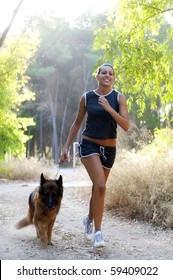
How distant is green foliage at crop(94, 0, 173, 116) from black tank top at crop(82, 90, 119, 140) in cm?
290

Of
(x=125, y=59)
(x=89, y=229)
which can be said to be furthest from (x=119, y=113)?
(x=125, y=59)

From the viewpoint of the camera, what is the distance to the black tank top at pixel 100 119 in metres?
4.83

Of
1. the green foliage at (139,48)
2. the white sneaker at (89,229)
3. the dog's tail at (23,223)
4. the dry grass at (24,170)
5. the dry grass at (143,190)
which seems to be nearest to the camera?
the white sneaker at (89,229)

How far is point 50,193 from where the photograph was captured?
502cm

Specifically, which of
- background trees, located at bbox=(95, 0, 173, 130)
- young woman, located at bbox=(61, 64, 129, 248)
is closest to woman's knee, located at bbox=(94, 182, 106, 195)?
young woman, located at bbox=(61, 64, 129, 248)

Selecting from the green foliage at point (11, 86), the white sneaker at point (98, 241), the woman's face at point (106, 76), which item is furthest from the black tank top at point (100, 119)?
the green foliage at point (11, 86)

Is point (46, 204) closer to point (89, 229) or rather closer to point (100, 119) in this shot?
point (89, 229)

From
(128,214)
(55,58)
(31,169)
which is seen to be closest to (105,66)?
(128,214)

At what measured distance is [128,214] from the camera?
757 cm

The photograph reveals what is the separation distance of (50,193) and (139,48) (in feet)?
12.4

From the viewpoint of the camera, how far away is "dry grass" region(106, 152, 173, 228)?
280 inches

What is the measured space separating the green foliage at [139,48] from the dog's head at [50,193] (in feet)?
10.8

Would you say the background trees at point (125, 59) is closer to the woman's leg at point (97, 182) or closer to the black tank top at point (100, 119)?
the black tank top at point (100, 119)
